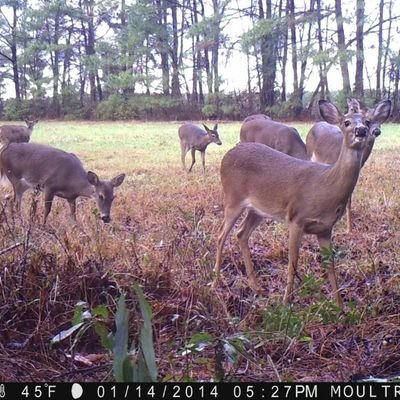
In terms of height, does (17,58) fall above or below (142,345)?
above

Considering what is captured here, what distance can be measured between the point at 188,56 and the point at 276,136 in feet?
10.00

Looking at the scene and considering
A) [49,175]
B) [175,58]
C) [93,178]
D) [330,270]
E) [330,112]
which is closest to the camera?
[330,270]

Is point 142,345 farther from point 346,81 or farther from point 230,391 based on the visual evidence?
point 346,81

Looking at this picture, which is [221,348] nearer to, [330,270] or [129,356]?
[129,356]

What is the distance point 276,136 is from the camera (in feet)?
17.0

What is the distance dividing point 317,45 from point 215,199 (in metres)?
3.59

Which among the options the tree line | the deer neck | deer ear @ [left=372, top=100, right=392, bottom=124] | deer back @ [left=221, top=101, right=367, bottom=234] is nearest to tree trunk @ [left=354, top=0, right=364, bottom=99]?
the tree line

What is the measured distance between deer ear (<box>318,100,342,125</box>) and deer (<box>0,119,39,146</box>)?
5.36m

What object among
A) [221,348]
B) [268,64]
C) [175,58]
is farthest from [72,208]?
[175,58]

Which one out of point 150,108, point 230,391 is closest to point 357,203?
point 230,391

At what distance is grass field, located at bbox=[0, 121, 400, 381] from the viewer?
1640 millimetres

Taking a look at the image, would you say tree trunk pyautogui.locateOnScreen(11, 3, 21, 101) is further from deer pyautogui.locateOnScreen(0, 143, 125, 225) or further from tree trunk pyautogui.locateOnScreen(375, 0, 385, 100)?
tree trunk pyautogui.locateOnScreen(375, 0, 385, 100)

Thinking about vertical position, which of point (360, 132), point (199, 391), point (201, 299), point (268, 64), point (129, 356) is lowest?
point (201, 299)

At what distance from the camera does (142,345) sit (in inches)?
40.9
